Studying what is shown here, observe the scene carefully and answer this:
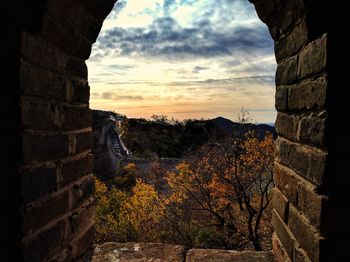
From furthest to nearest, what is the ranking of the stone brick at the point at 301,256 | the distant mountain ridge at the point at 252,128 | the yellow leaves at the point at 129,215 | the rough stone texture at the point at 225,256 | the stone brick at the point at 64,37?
1. the distant mountain ridge at the point at 252,128
2. the yellow leaves at the point at 129,215
3. the rough stone texture at the point at 225,256
4. the stone brick at the point at 64,37
5. the stone brick at the point at 301,256

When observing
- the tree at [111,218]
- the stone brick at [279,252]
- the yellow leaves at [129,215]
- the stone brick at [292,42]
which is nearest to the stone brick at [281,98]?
the stone brick at [292,42]

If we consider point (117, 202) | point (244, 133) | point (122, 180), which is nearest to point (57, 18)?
point (244, 133)

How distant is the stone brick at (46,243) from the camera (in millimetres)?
1464

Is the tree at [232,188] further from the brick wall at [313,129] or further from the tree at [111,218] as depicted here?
the brick wall at [313,129]

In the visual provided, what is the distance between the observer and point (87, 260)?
2145 millimetres

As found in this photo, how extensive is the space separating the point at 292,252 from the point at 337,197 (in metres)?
0.52

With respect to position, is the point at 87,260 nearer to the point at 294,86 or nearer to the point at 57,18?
the point at 57,18

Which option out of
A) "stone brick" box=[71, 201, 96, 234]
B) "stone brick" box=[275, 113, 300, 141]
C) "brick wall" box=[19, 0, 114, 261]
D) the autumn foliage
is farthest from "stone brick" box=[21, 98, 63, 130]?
the autumn foliage

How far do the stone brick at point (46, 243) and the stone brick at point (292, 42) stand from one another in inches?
55.3

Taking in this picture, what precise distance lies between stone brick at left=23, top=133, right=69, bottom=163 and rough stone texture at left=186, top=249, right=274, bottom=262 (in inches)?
50.0

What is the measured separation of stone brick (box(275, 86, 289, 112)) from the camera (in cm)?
183

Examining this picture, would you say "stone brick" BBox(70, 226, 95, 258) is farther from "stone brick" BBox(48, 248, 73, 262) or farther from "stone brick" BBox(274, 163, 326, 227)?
"stone brick" BBox(274, 163, 326, 227)

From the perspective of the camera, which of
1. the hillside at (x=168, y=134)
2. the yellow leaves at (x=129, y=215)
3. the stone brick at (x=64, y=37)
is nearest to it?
the stone brick at (x=64, y=37)

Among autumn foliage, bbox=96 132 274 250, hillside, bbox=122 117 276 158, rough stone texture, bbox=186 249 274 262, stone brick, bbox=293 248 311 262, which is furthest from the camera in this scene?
hillside, bbox=122 117 276 158
